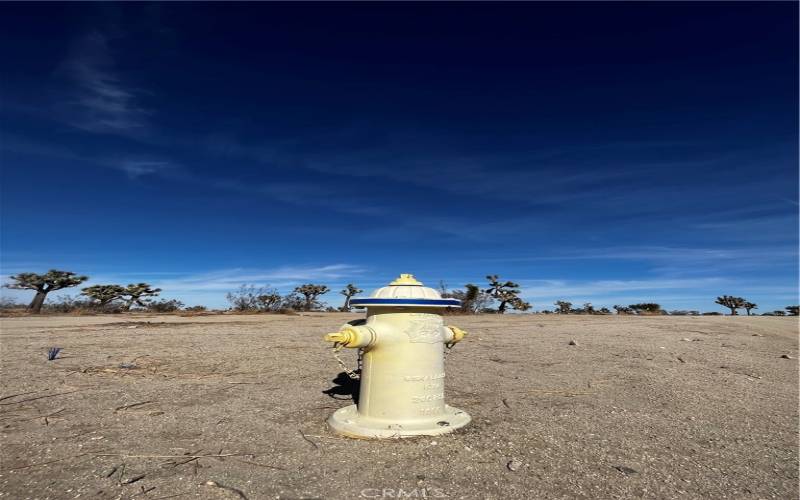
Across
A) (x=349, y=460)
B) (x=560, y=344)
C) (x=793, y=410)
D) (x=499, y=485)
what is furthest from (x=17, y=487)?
(x=560, y=344)

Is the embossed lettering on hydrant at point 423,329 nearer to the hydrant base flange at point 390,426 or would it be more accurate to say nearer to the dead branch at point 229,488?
the hydrant base flange at point 390,426

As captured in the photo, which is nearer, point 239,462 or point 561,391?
point 239,462

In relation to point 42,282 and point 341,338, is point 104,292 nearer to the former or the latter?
point 42,282

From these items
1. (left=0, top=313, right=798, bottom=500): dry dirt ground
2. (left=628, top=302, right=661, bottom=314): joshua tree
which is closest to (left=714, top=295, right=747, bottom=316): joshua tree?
(left=628, top=302, right=661, bottom=314): joshua tree

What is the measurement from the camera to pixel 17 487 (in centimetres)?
240

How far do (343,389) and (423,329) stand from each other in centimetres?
192

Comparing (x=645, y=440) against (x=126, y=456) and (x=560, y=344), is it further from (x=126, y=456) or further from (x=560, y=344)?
(x=560, y=344)

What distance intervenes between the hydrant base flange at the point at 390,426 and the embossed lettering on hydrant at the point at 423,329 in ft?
2.10

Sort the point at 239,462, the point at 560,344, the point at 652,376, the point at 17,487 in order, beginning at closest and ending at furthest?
the point at 17,487 → the point at 239,462 → the point at 652,376 → the point at 560,344

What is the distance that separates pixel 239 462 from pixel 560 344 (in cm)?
775

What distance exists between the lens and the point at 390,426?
336 centimetres

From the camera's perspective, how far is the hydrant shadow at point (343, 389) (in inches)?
184

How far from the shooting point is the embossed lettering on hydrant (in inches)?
141

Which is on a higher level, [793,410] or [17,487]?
[793,410]
